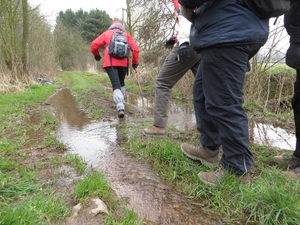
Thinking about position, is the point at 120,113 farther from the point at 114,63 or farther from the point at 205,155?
the point at 205,155

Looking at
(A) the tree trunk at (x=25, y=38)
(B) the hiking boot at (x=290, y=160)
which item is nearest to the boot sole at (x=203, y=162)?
(B) the hiking boot at (x=290, y=160)

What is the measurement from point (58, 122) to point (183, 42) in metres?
2.93

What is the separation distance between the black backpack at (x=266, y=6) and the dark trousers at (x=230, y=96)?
9.6 inches

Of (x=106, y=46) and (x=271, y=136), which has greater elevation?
(x=106, y=46)

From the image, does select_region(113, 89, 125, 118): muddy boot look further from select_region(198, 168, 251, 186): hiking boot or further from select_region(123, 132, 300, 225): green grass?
select_region(198, 168, 251, 186): hiking boot

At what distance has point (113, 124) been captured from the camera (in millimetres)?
4145

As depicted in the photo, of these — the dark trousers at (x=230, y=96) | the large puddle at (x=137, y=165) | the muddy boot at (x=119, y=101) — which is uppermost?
the dark trousers at (x=230, y=96)

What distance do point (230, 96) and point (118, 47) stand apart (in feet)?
11.0

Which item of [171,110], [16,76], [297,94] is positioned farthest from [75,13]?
[297,94]

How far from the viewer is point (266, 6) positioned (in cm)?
163

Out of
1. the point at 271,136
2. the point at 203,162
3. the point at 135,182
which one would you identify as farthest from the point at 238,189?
the point at 271,136

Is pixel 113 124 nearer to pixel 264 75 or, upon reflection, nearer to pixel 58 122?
pixel 58 122

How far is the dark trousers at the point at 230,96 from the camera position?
1736 millimetres

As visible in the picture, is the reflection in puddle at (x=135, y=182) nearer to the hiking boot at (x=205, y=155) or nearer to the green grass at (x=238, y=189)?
the green grass at (x=238, y=189)
